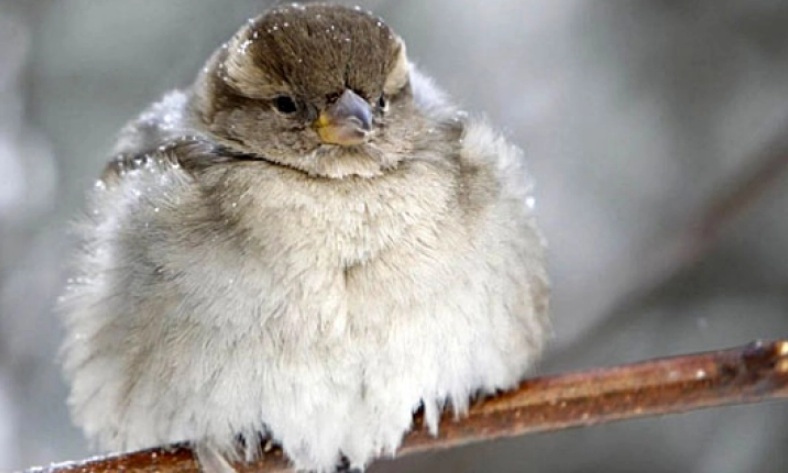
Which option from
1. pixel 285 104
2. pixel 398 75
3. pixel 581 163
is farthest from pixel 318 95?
pixel 581 163

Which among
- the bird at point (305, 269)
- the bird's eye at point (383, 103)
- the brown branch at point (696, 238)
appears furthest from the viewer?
the brown branch at point (696, 238)

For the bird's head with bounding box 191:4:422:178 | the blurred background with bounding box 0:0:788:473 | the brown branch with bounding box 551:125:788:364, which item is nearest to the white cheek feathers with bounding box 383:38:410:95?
the bird's head with bounding box 191:4:422:178

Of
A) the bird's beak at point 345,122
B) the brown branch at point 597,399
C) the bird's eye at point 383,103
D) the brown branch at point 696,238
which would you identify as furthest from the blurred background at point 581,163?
the bird's beak at point 345,122

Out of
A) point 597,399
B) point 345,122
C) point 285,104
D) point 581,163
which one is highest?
point 581,163

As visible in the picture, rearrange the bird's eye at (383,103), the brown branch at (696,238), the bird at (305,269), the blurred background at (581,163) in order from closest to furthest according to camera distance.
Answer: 1. the bird at (305,269)
2. the bird's eye at (383,103)
3. the brown branch at (696,238)
4. the blurred background at (581,163)

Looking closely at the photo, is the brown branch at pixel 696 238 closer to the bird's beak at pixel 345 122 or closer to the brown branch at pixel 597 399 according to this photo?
the brown branch at pixel 597 399

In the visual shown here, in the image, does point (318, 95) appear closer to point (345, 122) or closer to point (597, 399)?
point (345, 122)

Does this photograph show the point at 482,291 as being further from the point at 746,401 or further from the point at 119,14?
the point at 119,14
